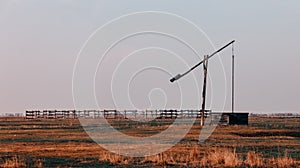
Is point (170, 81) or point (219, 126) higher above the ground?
point (170, 81)

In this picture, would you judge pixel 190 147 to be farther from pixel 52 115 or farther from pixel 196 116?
pixel 52 115

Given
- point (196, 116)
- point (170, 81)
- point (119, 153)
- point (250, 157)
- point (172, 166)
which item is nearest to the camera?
point (172, 166)

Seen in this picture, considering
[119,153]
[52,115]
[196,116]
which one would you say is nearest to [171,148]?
[119,153]

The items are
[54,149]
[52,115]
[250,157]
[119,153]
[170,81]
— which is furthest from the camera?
[52,115]

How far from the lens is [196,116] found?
99.5 meters

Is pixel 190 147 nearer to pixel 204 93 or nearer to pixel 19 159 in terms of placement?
pixel 19 159

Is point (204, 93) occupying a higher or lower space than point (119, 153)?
higher

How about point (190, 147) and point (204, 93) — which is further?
point (204, 93)

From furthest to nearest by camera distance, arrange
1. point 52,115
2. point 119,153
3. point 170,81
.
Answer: point 52,115
point 170,81
point 119,153

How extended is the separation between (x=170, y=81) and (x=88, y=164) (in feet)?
118

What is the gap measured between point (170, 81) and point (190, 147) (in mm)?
→ 27062

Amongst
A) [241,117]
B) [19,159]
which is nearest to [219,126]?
[241,117]

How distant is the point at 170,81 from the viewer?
62.4m

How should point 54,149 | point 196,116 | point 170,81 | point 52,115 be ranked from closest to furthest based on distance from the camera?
1. point 54,149
2. point 170,81
3. point 196,116
4. point 52,115
